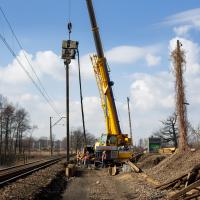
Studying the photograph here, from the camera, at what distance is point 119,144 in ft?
134

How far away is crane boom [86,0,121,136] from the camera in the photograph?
4056 centimetres

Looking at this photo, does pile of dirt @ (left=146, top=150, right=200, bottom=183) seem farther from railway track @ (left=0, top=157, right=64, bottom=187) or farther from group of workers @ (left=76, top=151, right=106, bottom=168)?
group of workers @ (left=76, top=151, right=106, bottom=168)

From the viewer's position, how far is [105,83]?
40875 mm

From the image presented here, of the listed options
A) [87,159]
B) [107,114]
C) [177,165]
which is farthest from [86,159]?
[177,165]

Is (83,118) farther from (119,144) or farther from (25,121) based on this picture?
(25,121)

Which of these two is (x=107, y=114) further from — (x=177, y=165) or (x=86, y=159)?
(x=177, y=165)

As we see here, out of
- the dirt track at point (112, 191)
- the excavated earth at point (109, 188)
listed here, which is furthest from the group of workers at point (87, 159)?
the dirt track at point (112, 191)

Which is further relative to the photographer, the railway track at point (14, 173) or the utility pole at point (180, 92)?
the utility pole at point (180, 92)

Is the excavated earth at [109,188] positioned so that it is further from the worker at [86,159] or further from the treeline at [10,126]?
the treeline at [10,126]

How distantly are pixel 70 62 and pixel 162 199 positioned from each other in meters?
25.1

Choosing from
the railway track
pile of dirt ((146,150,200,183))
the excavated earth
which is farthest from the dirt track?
the railway track

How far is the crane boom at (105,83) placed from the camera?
4056 cm

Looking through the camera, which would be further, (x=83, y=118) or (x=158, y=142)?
(x=158, y=142)

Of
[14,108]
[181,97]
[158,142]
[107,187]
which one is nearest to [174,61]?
[181,97]
